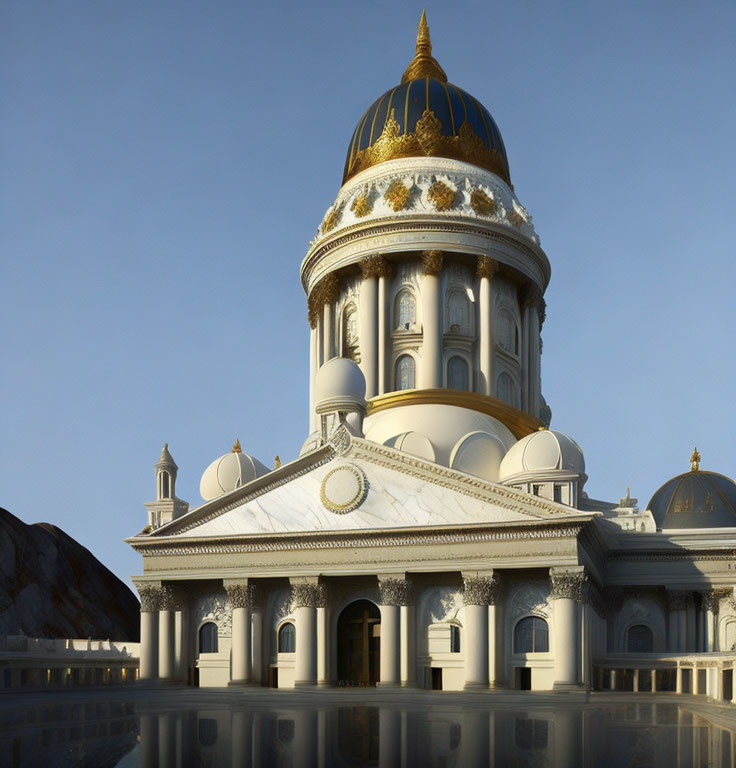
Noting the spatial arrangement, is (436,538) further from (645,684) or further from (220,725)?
(220,725)

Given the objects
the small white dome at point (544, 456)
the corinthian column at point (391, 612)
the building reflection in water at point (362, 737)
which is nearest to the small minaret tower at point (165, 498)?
the corinthian column at point (391, 612)

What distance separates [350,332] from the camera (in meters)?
53.5

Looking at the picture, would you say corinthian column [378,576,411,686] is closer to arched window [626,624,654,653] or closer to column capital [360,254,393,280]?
arched window [626,624,654,653]

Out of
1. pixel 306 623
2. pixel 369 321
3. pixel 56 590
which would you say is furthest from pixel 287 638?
pixel 56 590

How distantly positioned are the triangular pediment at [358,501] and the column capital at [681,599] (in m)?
9.97

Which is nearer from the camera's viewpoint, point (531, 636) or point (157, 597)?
point (531, 636)

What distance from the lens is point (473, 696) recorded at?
32.8 metres

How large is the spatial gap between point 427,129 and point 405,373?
45.2 feet

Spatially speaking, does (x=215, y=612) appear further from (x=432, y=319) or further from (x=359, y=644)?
(x=432, y=319)

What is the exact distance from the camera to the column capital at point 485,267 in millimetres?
52031

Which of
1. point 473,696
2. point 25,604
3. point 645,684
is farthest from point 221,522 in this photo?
point 25,604

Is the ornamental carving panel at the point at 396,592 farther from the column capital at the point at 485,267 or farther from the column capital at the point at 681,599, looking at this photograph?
the column capital at the point at 485,267

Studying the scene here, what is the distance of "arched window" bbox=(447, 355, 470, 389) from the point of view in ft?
168

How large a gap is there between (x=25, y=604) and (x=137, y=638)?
504 inches
